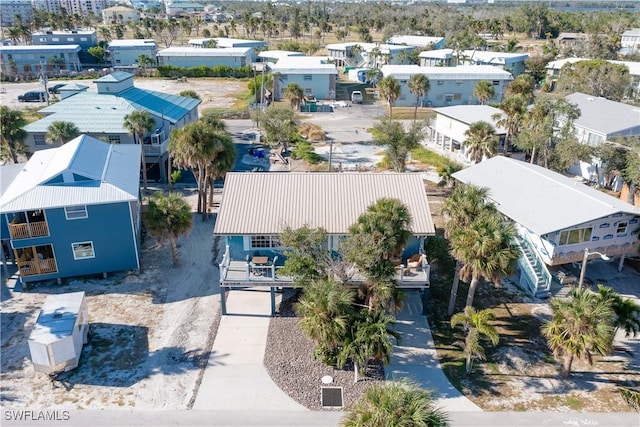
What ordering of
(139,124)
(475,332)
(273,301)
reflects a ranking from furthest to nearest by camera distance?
(139,124) → (273,301) → (475,332)

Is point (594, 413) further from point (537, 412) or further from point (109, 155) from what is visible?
point (109, 155)

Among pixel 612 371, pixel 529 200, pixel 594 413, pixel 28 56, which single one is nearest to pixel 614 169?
pixel 529 200

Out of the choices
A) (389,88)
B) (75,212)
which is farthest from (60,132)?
(389,88)

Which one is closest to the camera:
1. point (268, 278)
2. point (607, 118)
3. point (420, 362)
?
point (420, 362)

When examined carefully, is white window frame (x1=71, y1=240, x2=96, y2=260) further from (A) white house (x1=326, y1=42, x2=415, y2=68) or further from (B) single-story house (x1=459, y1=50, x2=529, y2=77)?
(B) single-story house (x1=459, y1=50, x2=529, y2=77)

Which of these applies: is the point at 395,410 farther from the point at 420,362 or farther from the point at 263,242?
the point at 263,242

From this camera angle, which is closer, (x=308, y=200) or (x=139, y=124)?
(x=308, y=200)
